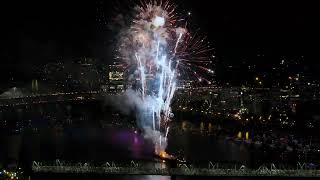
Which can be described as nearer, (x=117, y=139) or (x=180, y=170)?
(x=180, y=170)

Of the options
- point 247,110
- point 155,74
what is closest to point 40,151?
point 155,74

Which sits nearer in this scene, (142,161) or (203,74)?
(142,161)

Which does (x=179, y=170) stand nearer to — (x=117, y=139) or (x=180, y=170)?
(x=180, y=170)

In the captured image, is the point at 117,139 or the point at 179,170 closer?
the point at 179,170

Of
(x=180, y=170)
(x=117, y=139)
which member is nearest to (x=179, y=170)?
(x=180, y=170)

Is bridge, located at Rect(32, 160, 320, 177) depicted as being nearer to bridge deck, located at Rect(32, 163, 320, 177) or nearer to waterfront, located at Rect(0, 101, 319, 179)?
bridge deck, located at Rect(32, 163, 320, 177)

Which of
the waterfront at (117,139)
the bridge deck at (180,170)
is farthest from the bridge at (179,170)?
the waterfront at (117,139)

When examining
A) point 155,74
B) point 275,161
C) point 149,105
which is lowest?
point 275,161

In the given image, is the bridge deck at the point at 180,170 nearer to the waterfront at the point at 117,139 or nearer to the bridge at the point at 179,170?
the bridge at the point at 179,170

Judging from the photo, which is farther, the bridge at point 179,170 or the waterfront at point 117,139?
the waterfront at point 117,139

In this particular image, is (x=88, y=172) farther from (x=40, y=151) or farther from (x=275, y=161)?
(x=275, y=161)

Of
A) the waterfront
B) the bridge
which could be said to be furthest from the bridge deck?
the waterfront
